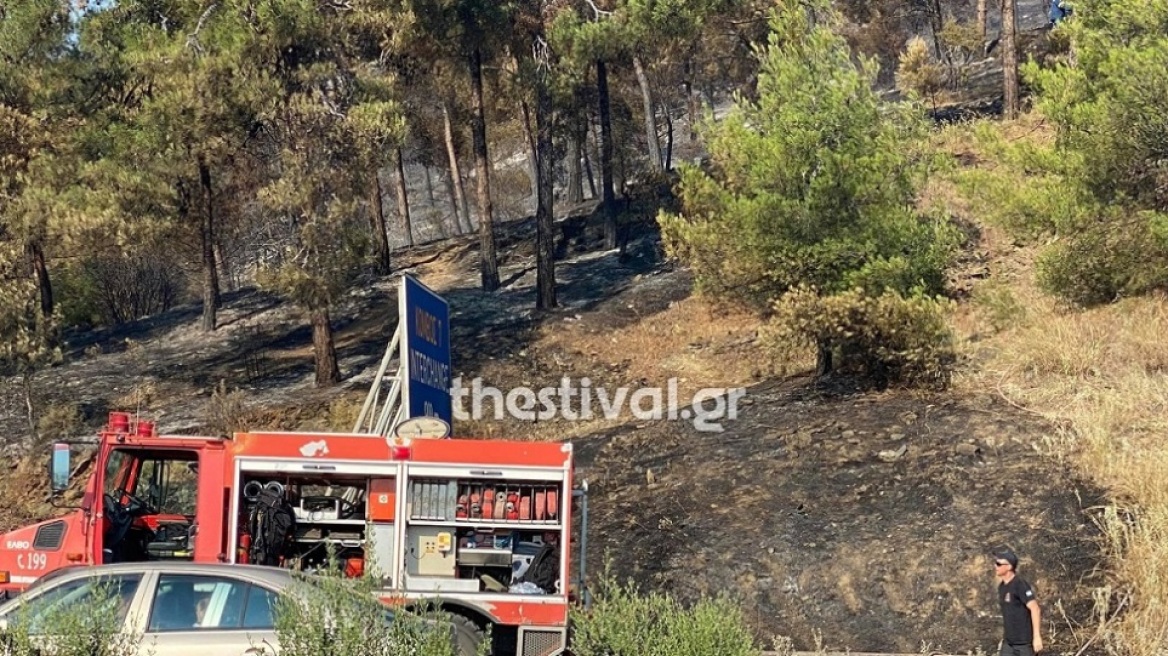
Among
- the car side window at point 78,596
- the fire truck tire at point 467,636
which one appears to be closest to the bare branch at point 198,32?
the fire truck tire at point 467,636

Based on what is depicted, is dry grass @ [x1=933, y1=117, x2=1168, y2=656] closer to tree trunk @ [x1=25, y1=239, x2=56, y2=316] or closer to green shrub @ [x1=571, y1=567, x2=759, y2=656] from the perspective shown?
green shrub @ [x1=571, y1=567, x2=759, y2=656]

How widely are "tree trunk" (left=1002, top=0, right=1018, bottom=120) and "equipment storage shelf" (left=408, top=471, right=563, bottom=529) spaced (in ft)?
94.7

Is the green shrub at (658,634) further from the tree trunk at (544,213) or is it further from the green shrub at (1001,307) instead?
the tree trunk at (544,213)

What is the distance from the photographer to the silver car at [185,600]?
831 cm

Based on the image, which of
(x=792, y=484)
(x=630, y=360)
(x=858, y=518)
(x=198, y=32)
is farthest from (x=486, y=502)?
(x=198, y=32)

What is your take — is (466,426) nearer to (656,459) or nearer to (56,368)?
(656,459)

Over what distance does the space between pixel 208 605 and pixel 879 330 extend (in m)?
12.7

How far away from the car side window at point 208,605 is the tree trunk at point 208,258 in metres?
21.4

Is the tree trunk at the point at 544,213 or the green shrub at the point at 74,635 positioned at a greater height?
the tree trunk at the point at 544,213

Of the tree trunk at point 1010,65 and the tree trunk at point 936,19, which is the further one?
the tree trunk at point 936,19

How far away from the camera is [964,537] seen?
13.5m

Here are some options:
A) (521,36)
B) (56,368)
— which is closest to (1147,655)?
(521,36)

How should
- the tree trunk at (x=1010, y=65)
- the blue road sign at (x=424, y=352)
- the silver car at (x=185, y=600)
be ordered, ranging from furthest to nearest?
1. the tree trunk at (x=1010, y=65)
2. the blue road sign at (x=424, y=352)
3. the silver car at (x=185, y=600)

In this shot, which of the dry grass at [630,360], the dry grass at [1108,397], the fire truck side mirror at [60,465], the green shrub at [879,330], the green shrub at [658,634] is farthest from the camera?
the dry grass at [630,360]
